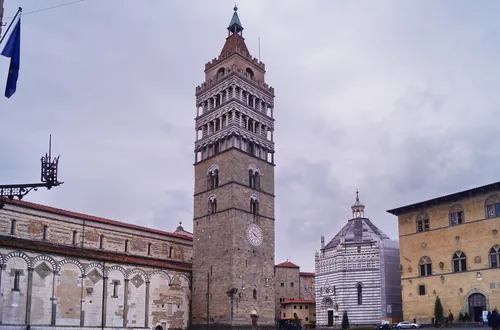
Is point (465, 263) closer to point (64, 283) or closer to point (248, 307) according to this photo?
point (248, 307)

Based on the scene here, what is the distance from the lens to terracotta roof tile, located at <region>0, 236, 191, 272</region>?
35594mm

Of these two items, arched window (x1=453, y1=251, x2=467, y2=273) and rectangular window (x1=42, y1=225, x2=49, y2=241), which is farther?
arched window (x1=453, y1=251, x2=467, y2=273)

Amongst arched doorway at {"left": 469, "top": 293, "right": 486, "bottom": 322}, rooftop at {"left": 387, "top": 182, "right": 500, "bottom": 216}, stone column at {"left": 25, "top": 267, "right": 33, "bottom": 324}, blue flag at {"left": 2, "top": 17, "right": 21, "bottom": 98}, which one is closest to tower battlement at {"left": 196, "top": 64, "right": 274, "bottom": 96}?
rooftop at {"left": 387, "top": 182, "right": 500, "bottom": 216}

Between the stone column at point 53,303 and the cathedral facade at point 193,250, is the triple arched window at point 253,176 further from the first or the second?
the stone column at point 53,303

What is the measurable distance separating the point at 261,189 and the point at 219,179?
3978 mm

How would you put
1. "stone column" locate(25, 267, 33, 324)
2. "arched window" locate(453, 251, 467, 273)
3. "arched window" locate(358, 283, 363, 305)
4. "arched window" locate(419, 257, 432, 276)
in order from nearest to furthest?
"stone column" locate(25, 267, 33, 324), "arched window" locate(453, 251, 467, 273), "arched window" locate(419, 257, 432, 276), "arched window" locate(358, 283, 363, 305)

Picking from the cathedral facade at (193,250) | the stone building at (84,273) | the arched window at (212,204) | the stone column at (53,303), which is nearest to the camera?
the stone building at (84,273)

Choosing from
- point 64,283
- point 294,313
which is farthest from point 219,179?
point 294,313

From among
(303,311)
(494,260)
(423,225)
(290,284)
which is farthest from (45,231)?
(290,284)

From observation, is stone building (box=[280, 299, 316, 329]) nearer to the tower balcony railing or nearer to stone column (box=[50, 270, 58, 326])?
the tower balcony railing

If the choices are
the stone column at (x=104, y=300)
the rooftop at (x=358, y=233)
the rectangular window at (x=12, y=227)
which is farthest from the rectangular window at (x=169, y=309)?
the rooftop at (x=358, y=233)

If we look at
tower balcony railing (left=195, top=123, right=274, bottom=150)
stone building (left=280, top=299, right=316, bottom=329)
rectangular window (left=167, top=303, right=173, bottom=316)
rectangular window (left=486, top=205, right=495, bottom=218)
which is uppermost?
tower balcony railing (left=195, top=123, right=274, bottom=150)

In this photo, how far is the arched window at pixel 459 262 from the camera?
41.7m

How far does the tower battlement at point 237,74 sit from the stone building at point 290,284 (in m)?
27.1
